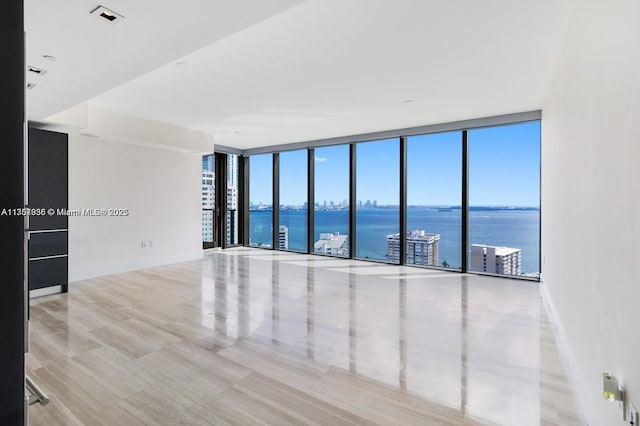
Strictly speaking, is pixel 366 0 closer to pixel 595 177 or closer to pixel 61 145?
pixel 595 177

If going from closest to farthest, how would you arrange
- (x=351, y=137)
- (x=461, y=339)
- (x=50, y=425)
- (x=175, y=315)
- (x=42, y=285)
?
1. (x=50, y=425)
2. (x=461, y=339)
3. (x=175, y=315)
4. (x=42, y=285)
5. (x=351, y=137)

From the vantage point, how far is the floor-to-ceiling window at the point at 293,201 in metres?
8.39

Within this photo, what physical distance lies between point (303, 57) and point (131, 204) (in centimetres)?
462

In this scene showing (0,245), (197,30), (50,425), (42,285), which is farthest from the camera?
(42,285)

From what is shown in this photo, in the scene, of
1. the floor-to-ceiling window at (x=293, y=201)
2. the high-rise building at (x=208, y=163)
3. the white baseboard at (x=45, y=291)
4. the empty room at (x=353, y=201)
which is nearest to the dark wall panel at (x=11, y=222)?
the empty room at (x=353, y=201)

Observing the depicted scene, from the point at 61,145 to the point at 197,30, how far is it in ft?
12.0

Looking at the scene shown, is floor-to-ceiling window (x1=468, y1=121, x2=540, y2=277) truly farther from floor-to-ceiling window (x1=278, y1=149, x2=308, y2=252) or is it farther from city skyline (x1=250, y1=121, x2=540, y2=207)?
floor-to-ceiling window (x1=278, y1=149, x2=308, y2=252)

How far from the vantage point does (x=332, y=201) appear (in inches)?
314

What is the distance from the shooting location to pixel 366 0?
7.86 feet

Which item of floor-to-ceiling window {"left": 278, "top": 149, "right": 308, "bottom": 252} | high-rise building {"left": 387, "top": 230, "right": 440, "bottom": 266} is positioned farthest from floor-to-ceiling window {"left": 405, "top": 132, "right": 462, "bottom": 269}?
floor-to-ceiling window {"left": 278, "top": 149, "right": 308, "bottom": 252}

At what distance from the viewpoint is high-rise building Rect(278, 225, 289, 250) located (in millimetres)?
8758

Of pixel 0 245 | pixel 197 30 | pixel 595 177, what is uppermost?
pixel 197 30

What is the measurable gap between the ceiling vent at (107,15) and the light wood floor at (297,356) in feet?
8.07

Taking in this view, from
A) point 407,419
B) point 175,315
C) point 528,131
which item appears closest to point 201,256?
point 175,315
